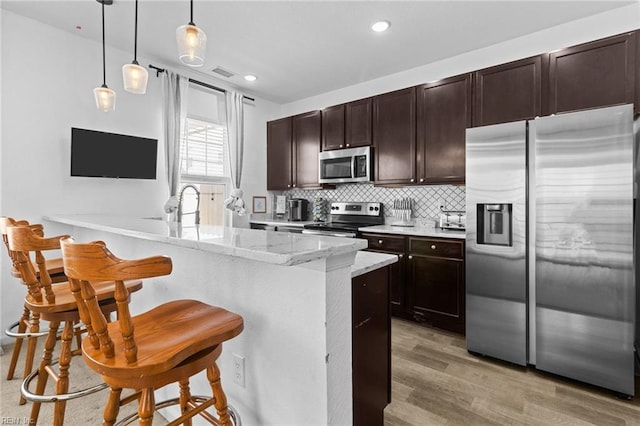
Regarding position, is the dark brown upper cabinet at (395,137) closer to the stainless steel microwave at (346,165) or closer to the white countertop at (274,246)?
the stainless steel microwave at (346,165)

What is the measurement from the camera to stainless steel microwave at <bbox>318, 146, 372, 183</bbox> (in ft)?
12.6

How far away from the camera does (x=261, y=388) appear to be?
1324 mm

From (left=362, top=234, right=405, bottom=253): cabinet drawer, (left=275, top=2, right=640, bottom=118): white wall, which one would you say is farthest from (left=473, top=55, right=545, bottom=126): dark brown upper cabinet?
(left=362, top=234, right=405, bottom=253): cabinet drawer

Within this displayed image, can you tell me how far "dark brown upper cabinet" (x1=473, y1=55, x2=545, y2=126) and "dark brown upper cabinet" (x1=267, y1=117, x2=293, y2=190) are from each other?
2.51 meters

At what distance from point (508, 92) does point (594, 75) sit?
0.58 m

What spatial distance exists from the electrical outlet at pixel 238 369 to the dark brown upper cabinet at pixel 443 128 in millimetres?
2618

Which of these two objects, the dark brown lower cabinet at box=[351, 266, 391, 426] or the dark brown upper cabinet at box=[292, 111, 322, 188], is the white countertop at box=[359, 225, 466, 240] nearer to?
the dark brown upper cabinet at box=[292, 111, 322, 188]

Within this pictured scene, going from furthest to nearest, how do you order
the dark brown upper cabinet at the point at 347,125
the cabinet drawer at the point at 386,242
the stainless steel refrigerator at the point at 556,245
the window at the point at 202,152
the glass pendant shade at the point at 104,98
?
the window at the point at 202,152
the dark brown upper cabinet at the point at 347,125
the cabinet drawer at the point at 386,242
the glass pendant shade at the point at 104,98
the stainless steel refrigerator at the point at 556,245

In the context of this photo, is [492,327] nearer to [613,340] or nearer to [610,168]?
[613,340]

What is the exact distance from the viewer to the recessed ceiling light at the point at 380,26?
9.33 ft

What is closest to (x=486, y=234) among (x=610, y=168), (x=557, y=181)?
(x=557, y=181)


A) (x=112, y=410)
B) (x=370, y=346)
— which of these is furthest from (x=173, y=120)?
(x=370, y=346)

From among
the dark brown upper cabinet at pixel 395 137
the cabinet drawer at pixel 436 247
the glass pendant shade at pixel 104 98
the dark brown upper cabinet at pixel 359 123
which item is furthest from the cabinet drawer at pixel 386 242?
the glass pendant shade at pixel 104 98

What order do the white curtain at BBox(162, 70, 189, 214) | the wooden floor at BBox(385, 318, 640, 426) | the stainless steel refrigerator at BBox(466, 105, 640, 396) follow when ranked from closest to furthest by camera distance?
the wooden floor at BBox(385, 318, 640, 426) < the stainless steel refrigerator at BBox(466, 105, 640, 396) < the white curtain at BBox(162, 70, 189, 214)
